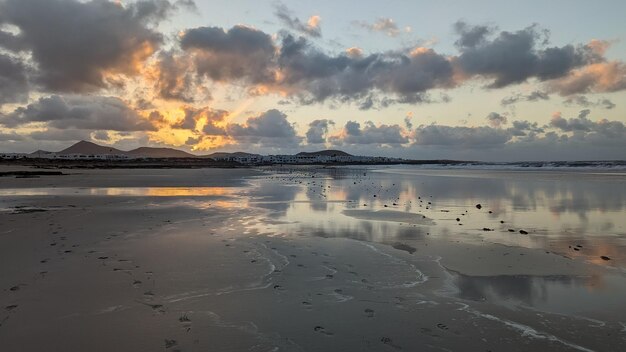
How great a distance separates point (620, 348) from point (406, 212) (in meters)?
13.2

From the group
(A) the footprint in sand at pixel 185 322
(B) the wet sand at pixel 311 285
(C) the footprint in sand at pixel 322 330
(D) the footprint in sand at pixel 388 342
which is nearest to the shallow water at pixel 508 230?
(B) the wet sand at pixel 311 285

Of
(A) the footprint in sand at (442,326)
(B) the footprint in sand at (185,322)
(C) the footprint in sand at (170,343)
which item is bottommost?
(A) the footprint in sand at (442,326)

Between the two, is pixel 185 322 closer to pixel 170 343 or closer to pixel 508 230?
pixel 170 343

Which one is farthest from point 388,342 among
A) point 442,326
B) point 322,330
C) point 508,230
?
point 508,230

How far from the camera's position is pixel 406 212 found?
18391 mm

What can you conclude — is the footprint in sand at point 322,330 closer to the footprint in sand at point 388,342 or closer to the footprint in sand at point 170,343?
the footprint in sand at point 388,342

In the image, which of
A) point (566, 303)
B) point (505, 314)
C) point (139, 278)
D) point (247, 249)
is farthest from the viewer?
point (247, 249)

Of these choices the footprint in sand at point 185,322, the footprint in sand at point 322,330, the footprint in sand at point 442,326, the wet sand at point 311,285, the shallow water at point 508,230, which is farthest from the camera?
the shallow water at point 508,230

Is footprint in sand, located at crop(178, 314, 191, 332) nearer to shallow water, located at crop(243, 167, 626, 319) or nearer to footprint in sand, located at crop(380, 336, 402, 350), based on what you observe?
footprint in sand, located at crop(380, 336, 402, 350)

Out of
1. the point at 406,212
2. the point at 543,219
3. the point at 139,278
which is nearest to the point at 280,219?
the point at 406,212

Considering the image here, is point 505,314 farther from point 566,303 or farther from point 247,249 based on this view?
point 247,249

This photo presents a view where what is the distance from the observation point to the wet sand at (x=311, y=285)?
17.9 ft

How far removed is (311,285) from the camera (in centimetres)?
769

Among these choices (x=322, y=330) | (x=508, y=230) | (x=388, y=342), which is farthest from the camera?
(x=508, y=230)
